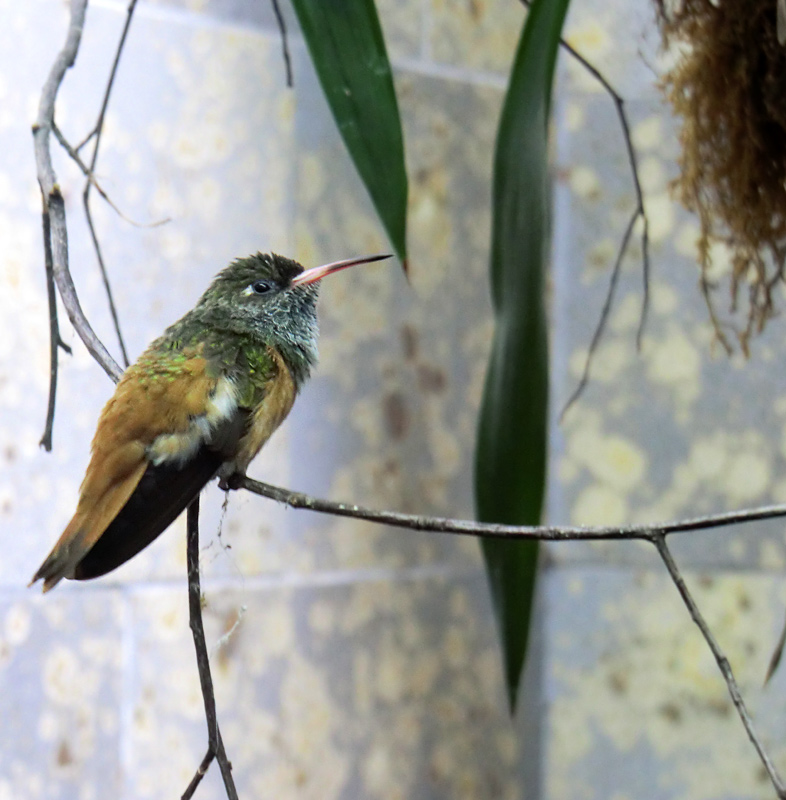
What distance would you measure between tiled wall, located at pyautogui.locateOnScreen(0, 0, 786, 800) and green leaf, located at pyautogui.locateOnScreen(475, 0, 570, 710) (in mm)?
446

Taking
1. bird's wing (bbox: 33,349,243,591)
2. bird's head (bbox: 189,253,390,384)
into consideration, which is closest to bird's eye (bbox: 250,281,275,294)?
bird's head (bbox: 189,253,390,384)

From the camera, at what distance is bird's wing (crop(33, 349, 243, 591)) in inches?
23.4

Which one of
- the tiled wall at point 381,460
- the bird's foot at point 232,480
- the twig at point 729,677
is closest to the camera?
the twig at point 729,677

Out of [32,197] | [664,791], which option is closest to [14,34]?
[32,197]

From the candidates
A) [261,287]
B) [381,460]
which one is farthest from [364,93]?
[381,460]

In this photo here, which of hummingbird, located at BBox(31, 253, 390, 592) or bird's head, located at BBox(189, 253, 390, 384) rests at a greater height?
bird's head, located at BBox(189, 253, 390, 384)

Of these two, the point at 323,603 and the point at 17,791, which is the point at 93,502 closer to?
the point at 17,791

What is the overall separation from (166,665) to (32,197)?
0.55 metres

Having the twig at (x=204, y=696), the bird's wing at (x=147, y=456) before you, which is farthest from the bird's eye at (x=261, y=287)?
the twig at (x=204, y=696)

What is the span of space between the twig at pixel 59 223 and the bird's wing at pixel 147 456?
31 mm

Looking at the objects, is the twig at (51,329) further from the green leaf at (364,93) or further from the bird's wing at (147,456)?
the green leaf at (364,93)

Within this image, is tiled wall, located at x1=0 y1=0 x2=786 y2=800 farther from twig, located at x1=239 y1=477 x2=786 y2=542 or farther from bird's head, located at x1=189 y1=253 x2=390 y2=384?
twig, located at x1=239 y1=477 x2=786 y2=542

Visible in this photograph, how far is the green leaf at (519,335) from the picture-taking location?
776 millimetres

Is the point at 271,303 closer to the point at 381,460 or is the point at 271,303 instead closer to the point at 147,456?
the point at 147,456
